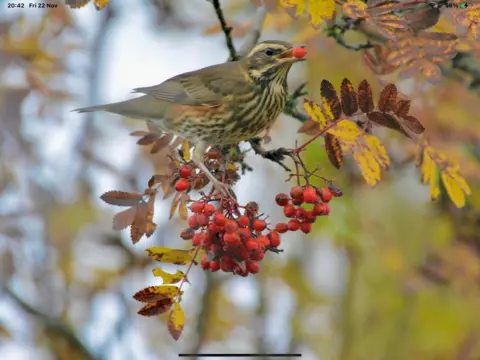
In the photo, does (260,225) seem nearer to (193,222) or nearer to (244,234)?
(244,234)

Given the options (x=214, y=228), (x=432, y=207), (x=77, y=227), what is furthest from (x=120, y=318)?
(x=214, y=228)

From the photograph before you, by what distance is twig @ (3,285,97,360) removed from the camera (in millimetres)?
4098

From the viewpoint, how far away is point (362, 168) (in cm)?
218

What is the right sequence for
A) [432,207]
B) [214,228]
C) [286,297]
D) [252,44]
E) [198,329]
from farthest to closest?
[286,297], [432,207], [198,329], [252,44], [214,228]

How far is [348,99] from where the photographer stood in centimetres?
Answer: 222

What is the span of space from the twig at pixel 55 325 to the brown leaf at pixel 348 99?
8.45 feet

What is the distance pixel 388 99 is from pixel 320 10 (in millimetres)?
339

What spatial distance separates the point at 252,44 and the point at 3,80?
7.42 ft

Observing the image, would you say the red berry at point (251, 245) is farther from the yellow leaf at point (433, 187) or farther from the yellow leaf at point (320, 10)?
the yellow leaf at point (433, 187)

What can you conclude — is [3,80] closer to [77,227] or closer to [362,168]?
[77,227]

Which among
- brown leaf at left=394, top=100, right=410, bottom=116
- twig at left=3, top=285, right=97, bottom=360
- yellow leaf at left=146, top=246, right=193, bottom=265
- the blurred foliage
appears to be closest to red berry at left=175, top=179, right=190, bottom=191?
yellow leaf at left=146, top=246, right=193, bottom=265

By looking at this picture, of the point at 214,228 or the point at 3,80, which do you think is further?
the point at 3,80

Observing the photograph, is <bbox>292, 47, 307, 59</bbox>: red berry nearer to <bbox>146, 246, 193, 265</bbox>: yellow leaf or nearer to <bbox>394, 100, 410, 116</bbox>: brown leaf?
<bbox>394, 100, 410, 116</bbox>: brown leaf

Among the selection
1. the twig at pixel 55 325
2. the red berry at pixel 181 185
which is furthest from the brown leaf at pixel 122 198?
the twig at pixel 55 325
